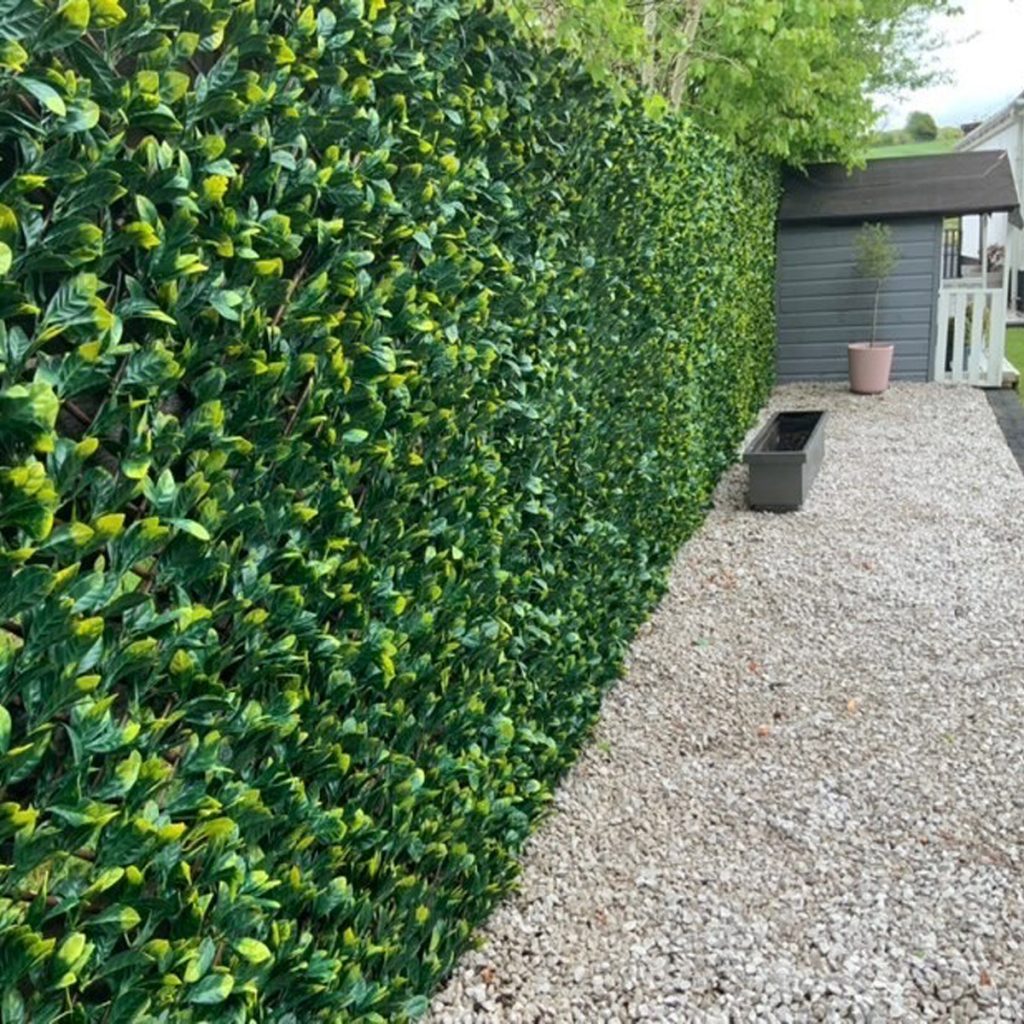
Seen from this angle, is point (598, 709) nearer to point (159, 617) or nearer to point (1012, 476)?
point (159, 617)

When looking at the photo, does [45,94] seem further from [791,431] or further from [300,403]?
[791,431]

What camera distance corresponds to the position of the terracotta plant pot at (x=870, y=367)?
11086 millimetres

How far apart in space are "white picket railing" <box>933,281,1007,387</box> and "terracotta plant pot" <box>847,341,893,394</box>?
915 millimetres

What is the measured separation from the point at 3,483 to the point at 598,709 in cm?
304

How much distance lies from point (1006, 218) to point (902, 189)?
34.6 feet

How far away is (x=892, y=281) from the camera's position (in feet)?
38.9

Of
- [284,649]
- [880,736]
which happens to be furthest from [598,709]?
[284,649]

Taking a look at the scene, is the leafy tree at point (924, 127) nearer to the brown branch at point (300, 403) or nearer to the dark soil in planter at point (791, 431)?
the dark soil in planter at point (791, 431)

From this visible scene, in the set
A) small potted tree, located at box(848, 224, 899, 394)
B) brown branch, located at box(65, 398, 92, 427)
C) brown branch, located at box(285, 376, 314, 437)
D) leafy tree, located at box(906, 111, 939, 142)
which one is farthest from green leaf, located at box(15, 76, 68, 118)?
leafy tree, located at box(906, 111, 939, 142)

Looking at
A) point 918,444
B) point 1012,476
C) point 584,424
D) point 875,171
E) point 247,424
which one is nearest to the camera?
point 247,424

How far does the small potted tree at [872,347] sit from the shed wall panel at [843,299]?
→ 0.49m

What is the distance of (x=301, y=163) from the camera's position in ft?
5.68

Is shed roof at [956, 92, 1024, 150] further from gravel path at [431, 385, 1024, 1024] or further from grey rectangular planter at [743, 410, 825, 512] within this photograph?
gravel path at [431, 385, 1024, 1024]

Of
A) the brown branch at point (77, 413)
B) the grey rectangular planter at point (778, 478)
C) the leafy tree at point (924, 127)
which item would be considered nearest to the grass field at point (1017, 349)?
the grey rectangular planter at point (778, 478)
